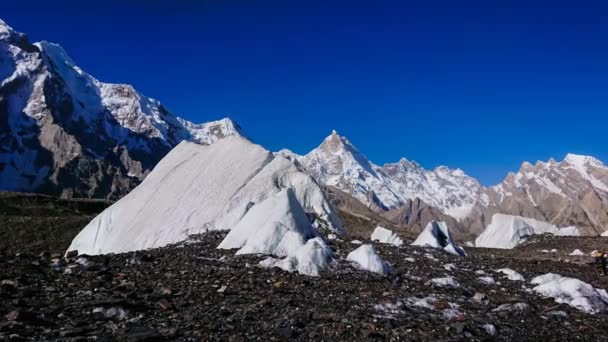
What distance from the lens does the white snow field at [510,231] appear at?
255 feet

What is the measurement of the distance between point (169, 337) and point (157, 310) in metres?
2.88

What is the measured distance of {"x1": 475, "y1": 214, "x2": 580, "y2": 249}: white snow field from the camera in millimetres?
77812

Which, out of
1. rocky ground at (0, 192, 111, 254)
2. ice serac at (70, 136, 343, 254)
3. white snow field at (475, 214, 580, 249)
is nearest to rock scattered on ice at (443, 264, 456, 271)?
ice serac at (70, 136, 343, 254)

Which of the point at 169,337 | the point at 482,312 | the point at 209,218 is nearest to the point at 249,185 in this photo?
the point at 209,218

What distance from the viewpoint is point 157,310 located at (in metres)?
16.0

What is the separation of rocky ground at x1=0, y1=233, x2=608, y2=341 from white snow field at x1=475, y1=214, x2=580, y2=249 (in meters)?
54.5

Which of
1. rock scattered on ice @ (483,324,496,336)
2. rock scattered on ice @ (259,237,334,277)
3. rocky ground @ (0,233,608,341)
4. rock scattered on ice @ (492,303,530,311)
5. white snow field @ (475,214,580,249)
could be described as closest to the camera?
rocky ground @ (0,233,608,341)

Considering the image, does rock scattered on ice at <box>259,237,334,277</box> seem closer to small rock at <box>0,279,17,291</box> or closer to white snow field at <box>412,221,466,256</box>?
small rock at <box>0,279,17,291</box>

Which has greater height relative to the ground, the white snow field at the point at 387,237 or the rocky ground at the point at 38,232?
the white snow field at the point at 387,237

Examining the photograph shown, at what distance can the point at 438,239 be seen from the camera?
4325 centimetres

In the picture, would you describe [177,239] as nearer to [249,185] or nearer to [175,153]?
[249,185]

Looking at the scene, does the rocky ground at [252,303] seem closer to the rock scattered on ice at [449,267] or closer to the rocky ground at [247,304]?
the rocky ground at [247,304]

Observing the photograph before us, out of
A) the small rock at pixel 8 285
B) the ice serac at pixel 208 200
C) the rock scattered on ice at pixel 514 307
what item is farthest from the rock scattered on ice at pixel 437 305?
the small rock at pixel 8 285

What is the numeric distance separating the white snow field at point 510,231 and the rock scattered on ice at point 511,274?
46.9 m
